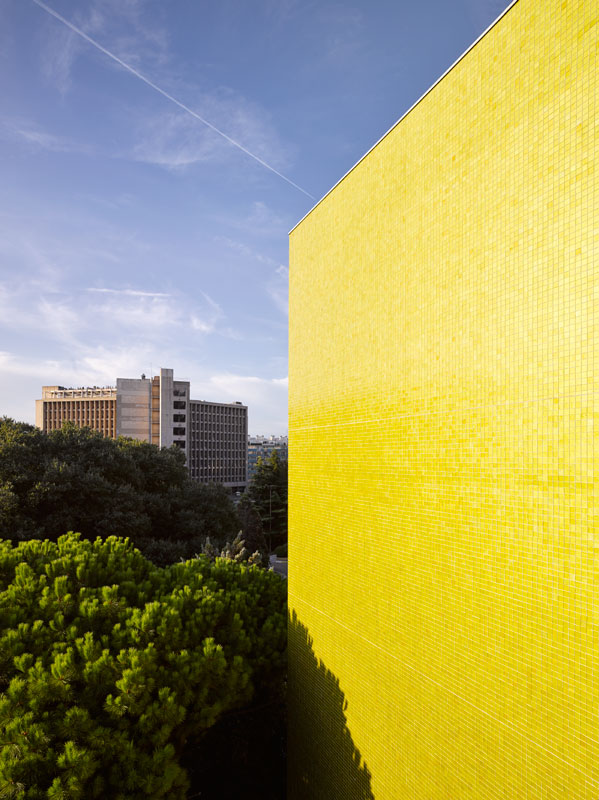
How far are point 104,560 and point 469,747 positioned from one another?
17.1ft

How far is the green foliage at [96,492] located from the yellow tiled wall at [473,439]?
12595mm

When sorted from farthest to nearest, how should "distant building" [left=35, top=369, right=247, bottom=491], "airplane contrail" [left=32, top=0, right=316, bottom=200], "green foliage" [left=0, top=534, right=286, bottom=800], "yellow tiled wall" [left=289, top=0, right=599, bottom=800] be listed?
"distant building" [left=35, top=369, right=247, bottom=491]
"airplane contrail" [left=32, top=0, right=316, bottom=200]
"green foliage" [left=0, top=534, right=286, bottom=800]
"yellow tiled wall" [left=289, top=0, right=599, bottom=800]

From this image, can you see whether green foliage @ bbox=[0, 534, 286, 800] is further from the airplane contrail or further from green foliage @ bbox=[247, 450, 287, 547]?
green foliage @ bbox=[247, 450, 287, 547]

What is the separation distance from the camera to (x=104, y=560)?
21.6 ft

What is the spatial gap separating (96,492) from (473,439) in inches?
609

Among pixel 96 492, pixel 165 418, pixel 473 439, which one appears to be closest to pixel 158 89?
pixel 473 439

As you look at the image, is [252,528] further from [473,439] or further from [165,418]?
[165,418]

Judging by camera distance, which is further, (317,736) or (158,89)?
(158,89)

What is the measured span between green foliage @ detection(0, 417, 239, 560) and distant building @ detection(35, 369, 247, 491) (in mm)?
40564

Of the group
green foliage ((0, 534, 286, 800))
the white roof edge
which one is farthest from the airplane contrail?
green foliage ((0, 534, 286, 800))

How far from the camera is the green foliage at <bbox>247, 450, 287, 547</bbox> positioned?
30.6 metres

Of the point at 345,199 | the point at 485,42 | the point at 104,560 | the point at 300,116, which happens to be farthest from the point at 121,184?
the point at 485,42

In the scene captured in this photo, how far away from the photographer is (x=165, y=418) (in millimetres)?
60375

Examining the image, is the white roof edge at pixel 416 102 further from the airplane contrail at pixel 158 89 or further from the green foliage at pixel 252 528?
the green foliage at pixel 252 528
